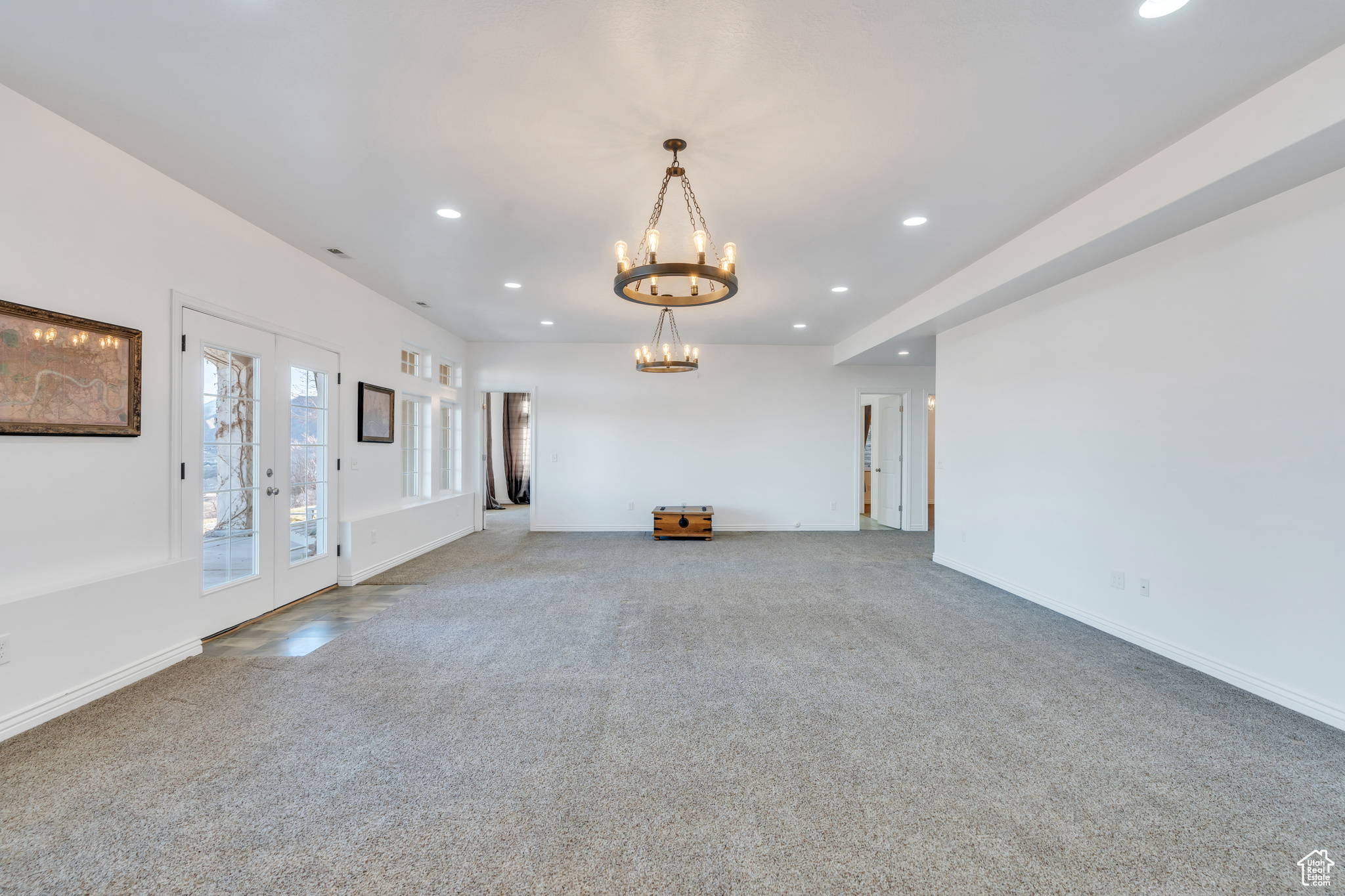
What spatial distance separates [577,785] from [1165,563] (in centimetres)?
356

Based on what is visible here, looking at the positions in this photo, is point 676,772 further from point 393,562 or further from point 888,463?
point 888,463

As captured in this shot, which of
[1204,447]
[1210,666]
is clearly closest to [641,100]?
[1204,447]

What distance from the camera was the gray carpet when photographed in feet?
5.22

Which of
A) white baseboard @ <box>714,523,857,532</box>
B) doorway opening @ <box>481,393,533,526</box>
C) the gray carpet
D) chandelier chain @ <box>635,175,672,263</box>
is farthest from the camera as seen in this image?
doorway opening @ <box>481,393,533,526</box>

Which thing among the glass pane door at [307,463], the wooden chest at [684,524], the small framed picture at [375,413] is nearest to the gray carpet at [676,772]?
the glass pane door at [307,463]

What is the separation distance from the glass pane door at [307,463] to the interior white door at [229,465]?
0.25 m

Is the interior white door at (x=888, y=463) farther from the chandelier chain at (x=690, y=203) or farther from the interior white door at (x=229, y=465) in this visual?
the interior white door at (x=229, y=465)

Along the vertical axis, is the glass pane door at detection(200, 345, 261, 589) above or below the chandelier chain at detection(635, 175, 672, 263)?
below

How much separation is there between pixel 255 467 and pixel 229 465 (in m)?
0.24

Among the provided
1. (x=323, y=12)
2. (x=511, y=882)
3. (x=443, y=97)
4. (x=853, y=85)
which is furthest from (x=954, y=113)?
(x=511, y=882)

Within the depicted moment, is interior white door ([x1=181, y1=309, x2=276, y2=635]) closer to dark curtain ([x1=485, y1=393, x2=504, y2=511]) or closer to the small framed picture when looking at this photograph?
the small framed picture

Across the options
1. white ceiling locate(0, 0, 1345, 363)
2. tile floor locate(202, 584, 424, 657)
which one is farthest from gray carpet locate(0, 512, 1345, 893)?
white ceiling locate(0, 0, 1345, 363)

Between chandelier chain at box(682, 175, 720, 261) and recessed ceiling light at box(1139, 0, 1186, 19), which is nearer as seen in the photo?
recessed ceiling light at box(1139, 0, 1186, 19)

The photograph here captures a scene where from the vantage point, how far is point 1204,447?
3.05 meters
